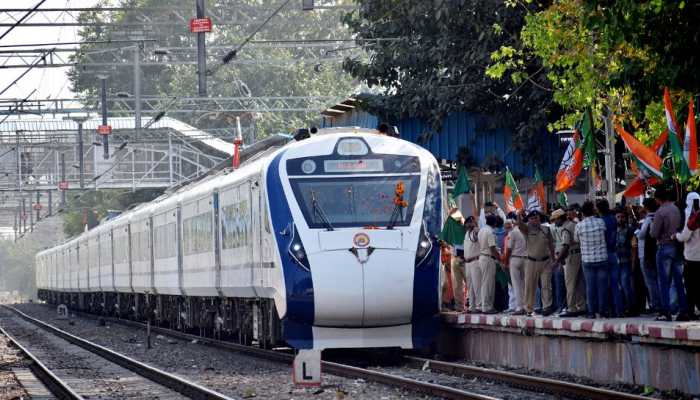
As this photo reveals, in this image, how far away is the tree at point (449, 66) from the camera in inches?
1131

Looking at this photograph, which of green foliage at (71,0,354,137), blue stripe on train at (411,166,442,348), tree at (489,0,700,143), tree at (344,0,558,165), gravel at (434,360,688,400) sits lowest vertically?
gravel at (434,360,688,400)

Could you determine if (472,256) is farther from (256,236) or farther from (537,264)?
(256,236)

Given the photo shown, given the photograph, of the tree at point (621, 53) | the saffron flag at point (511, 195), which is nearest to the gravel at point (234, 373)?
the tree at point (621, 53)

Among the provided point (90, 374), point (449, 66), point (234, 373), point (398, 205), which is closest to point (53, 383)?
point (90, 374)

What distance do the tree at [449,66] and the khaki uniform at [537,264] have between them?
8083 mm

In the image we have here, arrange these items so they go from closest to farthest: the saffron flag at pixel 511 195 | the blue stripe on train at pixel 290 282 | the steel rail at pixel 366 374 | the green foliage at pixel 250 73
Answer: the steel rail at pixel 366 374, the blue stripe on train at pixel 290 282, the saffron flag at pixel 511 195, the green foliage at pixel 250 73

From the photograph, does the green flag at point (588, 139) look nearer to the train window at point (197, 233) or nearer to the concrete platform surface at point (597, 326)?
the concrete platform surface at point (597, 326)

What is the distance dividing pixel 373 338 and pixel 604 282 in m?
3.27

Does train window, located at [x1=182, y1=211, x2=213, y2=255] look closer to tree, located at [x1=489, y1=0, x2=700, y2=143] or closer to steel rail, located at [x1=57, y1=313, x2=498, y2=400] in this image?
steel rail, located at [x1=57, y1=313, x2=498, y2=400]

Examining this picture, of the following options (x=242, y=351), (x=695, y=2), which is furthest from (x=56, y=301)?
(x=695, y=2)

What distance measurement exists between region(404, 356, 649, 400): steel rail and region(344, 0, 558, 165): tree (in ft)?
32.5

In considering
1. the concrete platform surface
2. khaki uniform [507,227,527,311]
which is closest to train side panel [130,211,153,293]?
the concrete platform surface

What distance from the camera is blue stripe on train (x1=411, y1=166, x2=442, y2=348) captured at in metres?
19.0

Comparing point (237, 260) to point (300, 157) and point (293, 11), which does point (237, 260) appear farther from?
point (293, 11)
